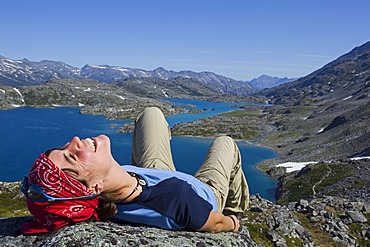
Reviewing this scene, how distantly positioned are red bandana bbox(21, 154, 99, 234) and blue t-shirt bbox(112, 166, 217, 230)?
0.52 meters

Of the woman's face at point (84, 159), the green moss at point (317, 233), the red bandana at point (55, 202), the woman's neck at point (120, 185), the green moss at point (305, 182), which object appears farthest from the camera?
the green moss at point (305, 182)

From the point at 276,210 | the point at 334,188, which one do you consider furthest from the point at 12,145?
the point at 276,210

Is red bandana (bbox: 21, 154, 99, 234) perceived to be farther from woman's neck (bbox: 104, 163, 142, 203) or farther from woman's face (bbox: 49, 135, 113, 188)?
woman's neck (bbox: 104, 163, 142, 203)

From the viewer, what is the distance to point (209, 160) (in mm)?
6477

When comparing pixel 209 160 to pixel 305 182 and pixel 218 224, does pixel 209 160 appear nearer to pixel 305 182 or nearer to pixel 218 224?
pixel 218 224

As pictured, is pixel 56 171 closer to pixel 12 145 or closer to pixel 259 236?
pixel 259 236

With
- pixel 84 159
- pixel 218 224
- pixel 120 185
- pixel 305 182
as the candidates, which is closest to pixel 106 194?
pixel 120 185

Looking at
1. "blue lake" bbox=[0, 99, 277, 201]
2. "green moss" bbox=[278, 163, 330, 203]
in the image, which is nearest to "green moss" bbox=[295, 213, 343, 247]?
"green moss" bbox=[278, 163, 330, 203]

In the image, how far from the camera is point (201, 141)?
10556 centimetres

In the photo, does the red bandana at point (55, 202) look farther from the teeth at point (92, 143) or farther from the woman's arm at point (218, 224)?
the woman's arm at point (218, 224)

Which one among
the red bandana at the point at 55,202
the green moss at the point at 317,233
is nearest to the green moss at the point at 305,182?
the green moss at the point at 317,233

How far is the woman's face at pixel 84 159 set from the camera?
359 cm

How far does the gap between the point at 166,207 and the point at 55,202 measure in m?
1.32

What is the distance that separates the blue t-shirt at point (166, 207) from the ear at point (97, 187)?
19.5 inches
